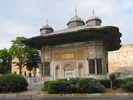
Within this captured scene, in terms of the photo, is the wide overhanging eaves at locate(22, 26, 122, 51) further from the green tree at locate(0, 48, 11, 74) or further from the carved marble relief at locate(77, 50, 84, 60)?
the green tree at locate(0, 48, 11, 74)

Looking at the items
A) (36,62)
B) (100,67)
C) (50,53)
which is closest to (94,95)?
(100,67)

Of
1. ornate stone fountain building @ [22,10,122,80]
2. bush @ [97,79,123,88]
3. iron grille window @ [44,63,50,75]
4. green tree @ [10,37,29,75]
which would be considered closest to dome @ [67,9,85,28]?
ornate stone fountain building @ [22,10,122,80]

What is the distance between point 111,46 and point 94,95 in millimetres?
15823

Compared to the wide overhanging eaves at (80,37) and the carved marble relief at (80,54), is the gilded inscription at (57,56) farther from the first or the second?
the carved marble relief at (80,54)

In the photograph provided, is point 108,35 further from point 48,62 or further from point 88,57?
point 48,62

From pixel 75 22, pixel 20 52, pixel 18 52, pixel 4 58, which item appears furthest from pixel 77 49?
pixel 4 58

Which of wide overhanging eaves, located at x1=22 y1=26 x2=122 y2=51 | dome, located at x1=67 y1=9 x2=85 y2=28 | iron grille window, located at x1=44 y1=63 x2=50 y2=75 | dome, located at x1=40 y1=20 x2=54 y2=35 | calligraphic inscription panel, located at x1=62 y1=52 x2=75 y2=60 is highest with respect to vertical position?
dome, located at x1=67 y1=9 x2=85 y2=28

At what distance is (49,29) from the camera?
2620 centimetres

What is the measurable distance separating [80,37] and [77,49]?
62.1 inches

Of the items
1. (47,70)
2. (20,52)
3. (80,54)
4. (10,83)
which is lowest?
(10,83)

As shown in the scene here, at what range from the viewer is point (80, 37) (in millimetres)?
21125

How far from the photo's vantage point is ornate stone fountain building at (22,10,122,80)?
65.7 feet

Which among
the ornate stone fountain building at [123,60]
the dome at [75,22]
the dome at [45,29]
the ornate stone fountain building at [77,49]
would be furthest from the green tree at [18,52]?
the ornate stone fountain building at [123,60]

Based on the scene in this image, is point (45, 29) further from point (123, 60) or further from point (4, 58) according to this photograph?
point (123, 60)
